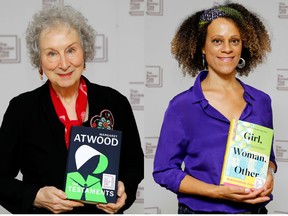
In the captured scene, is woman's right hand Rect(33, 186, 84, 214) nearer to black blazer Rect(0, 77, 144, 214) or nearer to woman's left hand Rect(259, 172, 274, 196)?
black blazer Rect(0, 77, 144, 214)

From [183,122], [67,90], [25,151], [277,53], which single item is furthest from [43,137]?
[277,53]

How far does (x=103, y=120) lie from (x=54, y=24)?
1.17ft

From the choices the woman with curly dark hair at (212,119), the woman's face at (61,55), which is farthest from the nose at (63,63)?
the woman with curly dark hair at (212,119)

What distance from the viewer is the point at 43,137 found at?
1597mm

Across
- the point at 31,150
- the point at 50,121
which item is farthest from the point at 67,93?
the point at 31,150

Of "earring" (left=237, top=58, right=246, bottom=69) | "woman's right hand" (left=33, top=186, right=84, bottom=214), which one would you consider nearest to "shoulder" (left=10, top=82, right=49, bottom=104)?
"woman's right hand" (left=33, top=186, right=84, bottom=214)

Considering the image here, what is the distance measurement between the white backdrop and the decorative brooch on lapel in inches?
23.0

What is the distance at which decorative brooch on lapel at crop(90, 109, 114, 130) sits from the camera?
5.39ft

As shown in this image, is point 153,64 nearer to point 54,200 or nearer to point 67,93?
point 67,93

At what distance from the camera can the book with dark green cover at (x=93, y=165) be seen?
61.7 inches

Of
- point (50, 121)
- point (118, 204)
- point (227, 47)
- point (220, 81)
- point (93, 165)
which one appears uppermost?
point (227, 47)

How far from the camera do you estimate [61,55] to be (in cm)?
159

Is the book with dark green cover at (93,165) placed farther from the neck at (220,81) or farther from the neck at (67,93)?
the neck at (220,81)

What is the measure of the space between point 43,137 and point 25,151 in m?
0.08
